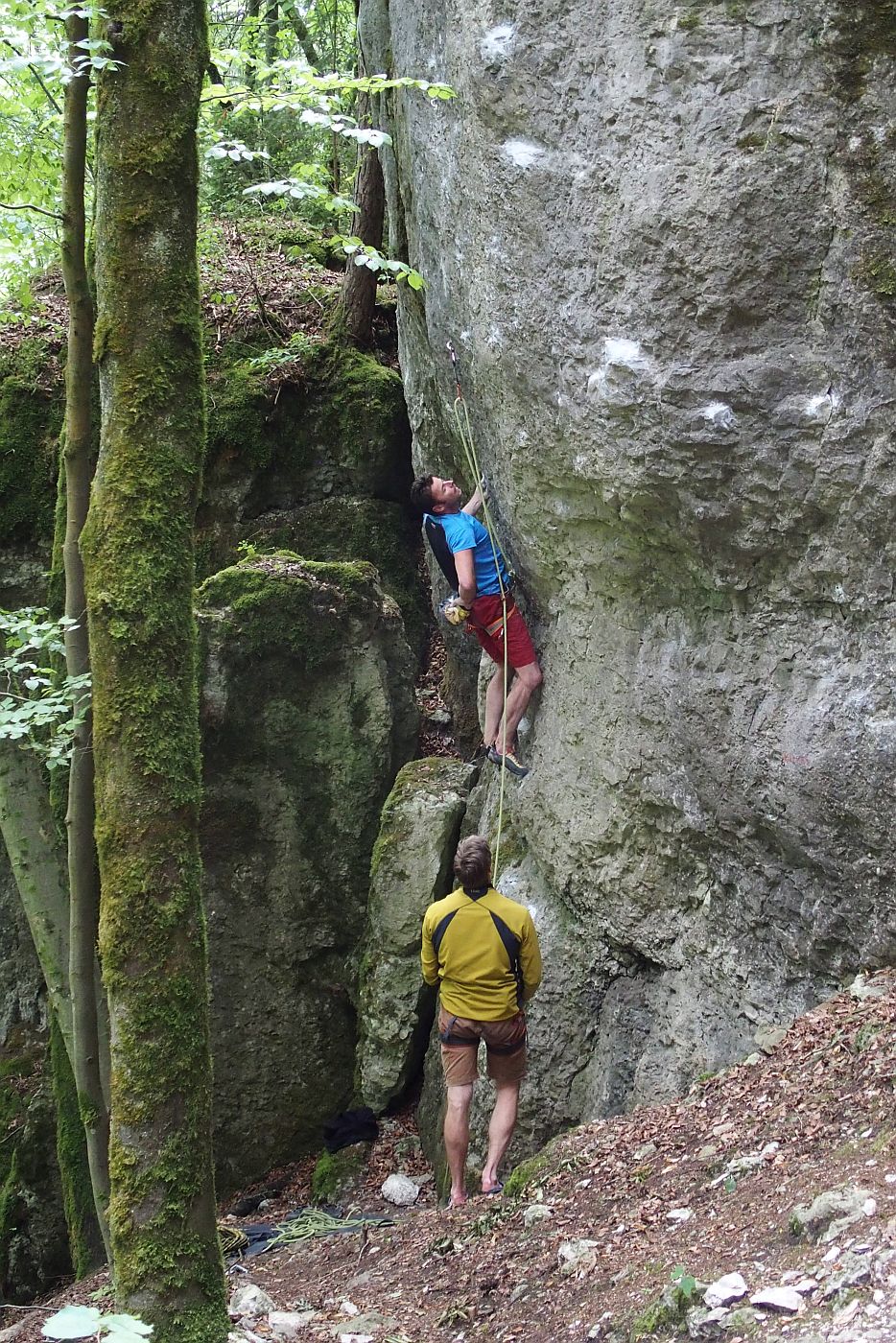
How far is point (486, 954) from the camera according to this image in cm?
673

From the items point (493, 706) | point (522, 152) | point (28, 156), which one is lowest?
point (493, 706)

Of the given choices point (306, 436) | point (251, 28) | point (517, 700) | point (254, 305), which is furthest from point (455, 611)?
point (251, 28)

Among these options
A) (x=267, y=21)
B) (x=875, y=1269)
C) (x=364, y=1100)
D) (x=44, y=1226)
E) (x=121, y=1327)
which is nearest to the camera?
(x=121, y=1327)

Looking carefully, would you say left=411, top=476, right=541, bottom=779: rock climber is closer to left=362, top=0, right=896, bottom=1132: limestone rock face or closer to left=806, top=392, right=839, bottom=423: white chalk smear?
left=362, top=0, right=896, bottom=1132: limestone rock face

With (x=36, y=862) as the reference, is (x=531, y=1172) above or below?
below

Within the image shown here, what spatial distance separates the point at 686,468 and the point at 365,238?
24.5 feet

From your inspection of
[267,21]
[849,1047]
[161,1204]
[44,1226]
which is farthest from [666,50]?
[267,21]

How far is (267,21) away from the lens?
53.2 ft

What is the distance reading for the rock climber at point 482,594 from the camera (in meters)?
8.02

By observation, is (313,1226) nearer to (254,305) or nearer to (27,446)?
(27,446)

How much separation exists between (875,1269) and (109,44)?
4909 millimetres

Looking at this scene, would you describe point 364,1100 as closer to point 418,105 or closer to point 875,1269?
point 875,1269

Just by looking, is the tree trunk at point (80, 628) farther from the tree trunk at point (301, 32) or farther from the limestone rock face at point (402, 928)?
the tree trunk at point (301, 32)

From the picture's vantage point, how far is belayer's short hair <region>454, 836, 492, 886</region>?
6688mm
